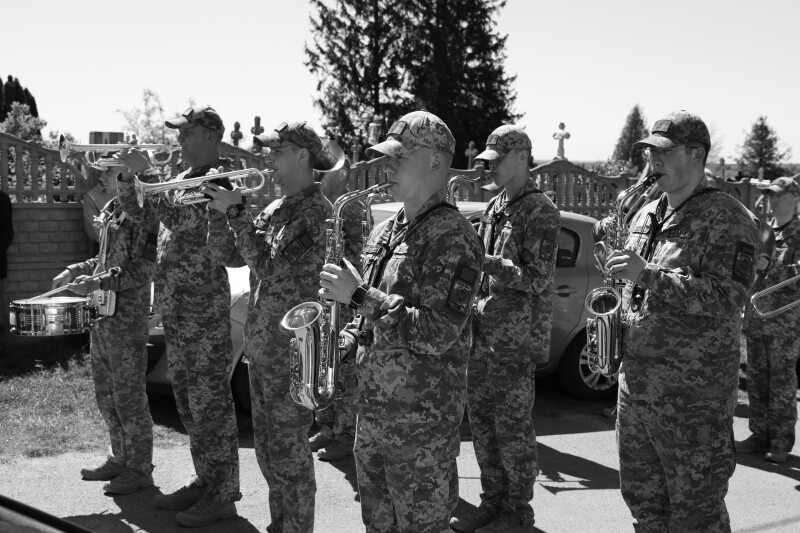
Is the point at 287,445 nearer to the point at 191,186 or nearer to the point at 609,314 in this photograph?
the point at 191,186

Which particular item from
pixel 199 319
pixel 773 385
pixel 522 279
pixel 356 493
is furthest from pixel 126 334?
pixel 773 385

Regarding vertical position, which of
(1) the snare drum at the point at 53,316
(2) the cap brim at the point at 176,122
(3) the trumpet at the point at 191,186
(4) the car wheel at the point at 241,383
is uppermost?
(2) the cap brim at the point at 176,122

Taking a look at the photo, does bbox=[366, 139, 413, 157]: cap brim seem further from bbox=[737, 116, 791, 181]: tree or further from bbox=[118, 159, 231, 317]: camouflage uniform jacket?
bbox=[737, 116, 791, 181]: tree

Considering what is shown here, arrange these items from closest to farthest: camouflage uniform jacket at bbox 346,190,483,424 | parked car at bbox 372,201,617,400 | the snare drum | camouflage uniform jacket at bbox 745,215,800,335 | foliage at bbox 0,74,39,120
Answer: camouflage uniform jacket at bbox 346,190,483,424, the snare drum, camouflage uniform jacket at bbox 745,215,800,335, parked car at bbox 372,201,617,400, foliage at bbox 0,74,39,120

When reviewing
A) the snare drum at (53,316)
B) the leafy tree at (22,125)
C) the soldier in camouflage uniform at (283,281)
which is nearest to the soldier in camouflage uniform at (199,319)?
the soldier in camouflage uniform at (283,281)

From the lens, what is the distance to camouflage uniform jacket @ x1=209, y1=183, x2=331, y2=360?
423 cm

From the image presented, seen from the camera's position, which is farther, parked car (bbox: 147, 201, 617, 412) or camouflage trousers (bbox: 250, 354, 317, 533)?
parked car (bbox: 147, 201, 617, 412)

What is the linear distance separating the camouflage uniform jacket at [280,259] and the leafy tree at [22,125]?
680 inches

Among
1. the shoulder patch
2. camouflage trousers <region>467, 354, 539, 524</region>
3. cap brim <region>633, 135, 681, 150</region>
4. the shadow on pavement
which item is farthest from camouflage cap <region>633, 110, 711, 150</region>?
the shadow on pavement

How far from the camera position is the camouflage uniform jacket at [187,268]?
4.79 m

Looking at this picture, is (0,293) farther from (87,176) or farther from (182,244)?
(182,244)

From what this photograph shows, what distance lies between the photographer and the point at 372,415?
331cm

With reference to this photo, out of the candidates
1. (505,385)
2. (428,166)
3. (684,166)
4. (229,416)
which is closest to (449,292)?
(428,166)

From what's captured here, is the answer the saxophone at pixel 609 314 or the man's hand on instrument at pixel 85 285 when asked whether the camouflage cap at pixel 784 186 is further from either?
the man's hand on instrument at pixel 85 285
